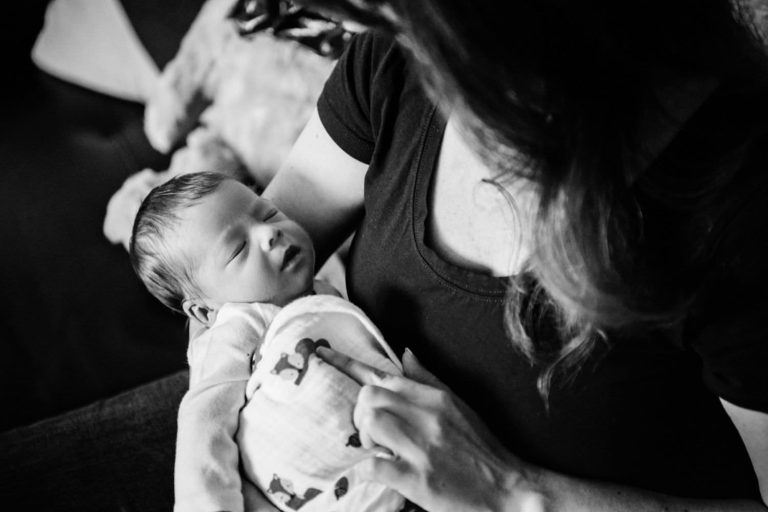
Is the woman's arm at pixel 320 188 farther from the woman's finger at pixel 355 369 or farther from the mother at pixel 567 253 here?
the woman's finger at pixel 355 369

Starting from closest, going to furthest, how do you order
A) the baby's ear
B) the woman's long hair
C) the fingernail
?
the woman's long hair → the fingernail → the baby's ear

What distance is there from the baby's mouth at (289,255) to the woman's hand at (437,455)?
245mm

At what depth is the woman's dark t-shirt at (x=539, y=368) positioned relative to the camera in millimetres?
646

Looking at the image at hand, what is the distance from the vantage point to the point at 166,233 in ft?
3.15

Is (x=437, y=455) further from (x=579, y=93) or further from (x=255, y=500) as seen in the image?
(x=579, y=93)

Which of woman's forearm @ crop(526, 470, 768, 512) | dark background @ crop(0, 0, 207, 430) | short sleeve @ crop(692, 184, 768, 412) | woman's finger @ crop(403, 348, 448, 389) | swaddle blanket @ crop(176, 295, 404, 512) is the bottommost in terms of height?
dark background @ crop(0, 0, 207, 430)

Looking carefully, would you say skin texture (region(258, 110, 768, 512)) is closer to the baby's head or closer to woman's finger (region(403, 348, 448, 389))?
woman's finger (region(403, 348, 448, 389))

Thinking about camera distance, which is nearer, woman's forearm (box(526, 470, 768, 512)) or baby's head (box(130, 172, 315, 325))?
woman's forearm (box(526, 470, 768, 512))

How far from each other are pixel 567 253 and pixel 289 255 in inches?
16.7

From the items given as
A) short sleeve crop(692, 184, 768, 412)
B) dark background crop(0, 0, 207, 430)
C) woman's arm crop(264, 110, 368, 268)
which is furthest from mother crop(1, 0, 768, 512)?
dark background crop(0, 0, 207, 430)

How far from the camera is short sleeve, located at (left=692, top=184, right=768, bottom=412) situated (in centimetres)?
61


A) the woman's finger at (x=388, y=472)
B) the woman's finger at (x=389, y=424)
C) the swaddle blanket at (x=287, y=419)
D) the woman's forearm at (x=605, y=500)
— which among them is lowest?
the swaddle blanket at (x=287, y=419)

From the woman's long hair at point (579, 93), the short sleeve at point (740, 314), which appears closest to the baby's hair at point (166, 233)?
the woman's long hair at point (579, 93)

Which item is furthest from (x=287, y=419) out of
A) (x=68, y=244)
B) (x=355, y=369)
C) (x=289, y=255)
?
(x=68, y=244)
